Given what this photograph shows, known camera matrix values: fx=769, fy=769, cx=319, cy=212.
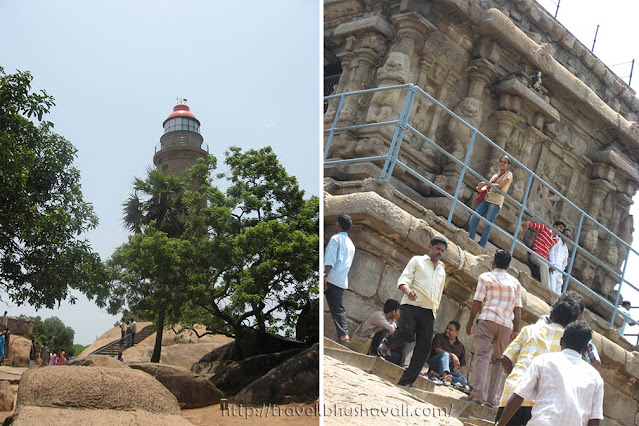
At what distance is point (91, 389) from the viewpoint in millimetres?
5477

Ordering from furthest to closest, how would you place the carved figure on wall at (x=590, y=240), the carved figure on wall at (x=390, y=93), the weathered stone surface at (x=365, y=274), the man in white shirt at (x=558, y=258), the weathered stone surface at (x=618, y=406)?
the carved figure on wall at (x=590, y=240) < the man in white shirt at (x=558, y=258) < the carved figure on wall at (x=390, y=93) < the weathered stone surface at (x=618, y=406) < the weathered stone surface at (x=365, y=274)

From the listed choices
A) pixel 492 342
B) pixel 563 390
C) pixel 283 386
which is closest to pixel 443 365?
pixel 492 342

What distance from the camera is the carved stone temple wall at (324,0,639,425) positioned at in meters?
5.88

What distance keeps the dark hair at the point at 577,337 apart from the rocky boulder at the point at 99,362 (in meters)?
3.47

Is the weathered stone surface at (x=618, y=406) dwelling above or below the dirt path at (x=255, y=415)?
above

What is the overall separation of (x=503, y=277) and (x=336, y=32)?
166 inches

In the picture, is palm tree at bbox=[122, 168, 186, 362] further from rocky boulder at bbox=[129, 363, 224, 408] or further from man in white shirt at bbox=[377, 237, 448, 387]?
man in white shirt at bbox=[377, 237, 448, 387]

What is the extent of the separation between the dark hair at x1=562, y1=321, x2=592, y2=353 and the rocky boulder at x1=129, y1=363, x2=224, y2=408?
10.8 feet

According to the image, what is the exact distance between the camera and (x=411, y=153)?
771 centimetres

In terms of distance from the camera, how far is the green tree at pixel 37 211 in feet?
20.6

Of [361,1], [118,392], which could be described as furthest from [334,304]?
[361,1]


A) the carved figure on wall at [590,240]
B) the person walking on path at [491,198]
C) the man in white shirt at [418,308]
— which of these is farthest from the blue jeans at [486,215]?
the carved figure on wall at [590,240]

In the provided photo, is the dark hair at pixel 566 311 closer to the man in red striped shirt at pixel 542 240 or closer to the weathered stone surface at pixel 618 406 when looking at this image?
the weathered stone surface at pixel 618 406

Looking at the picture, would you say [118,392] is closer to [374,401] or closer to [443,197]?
[374,401]
